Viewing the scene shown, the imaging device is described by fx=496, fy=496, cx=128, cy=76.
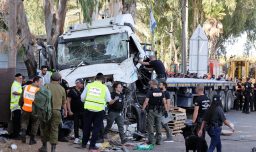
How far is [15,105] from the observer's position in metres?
11.9

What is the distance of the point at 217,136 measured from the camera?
10.0 m

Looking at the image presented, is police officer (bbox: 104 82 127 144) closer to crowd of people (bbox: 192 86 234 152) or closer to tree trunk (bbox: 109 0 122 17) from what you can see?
crowd of people (bbox: 192 86 234 152)

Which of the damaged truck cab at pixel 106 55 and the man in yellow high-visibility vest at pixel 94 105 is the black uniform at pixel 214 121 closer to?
the man in yellow high-visibility vest at pixel 94 105

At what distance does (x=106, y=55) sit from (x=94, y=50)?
433mm

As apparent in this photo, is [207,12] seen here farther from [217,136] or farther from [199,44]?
[217,136]

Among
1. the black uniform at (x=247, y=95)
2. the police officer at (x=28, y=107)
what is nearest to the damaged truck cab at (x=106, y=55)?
the police officer at (x=28, y=107)

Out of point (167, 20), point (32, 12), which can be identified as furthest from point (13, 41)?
point (167, 20)

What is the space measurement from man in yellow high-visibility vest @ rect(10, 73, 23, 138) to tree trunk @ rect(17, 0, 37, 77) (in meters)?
2.43

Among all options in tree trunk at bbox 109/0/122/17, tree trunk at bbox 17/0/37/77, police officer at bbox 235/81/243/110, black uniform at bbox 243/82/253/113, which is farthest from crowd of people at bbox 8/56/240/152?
police officer at bbox 235/81/243/110

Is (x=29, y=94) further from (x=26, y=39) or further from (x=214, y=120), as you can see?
(x=214, y=120)

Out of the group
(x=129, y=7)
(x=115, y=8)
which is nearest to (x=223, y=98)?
(x=129, y=7)

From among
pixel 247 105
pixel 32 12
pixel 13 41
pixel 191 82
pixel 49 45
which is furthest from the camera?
pixel 32 12

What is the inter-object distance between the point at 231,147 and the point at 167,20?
28575mm

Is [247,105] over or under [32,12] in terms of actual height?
under
